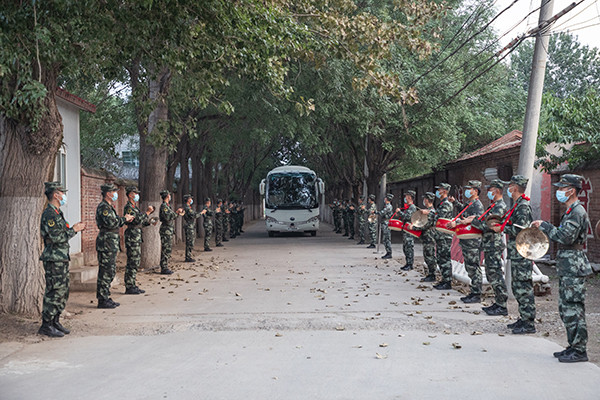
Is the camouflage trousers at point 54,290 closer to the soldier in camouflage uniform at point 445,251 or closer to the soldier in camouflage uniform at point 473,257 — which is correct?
the soldier in camouflage uniform at point 473,257

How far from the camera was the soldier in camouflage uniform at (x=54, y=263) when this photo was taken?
25.0 ft

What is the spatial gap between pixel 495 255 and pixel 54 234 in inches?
239

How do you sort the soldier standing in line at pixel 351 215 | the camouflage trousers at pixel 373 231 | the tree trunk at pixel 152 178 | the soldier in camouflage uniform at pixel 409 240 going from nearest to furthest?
1. the soldier in camouflage uniform at pixel 409 240
2. the tree trunk at pixel 152 178
3. the camouflage trousers at pixel 373 231
4. the soldier standing in line at pixel 351 215

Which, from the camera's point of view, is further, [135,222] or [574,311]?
[135,222]

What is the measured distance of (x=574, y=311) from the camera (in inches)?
247

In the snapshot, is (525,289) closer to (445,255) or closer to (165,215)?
(445,255)

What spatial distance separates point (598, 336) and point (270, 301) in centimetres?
493

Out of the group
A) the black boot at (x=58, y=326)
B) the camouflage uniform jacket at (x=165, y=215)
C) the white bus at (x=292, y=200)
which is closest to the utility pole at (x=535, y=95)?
the black boot at (x=58, y=326)

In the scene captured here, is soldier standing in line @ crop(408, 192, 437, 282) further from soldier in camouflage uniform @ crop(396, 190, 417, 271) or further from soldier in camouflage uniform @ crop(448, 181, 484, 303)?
soldier in camouflage uniform @ crop(448, 181, 484, 303)

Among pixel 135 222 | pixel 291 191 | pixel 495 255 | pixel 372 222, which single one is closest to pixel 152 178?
pixel 135 222

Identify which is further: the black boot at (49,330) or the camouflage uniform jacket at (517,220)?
the camouflage uniform jacket at (517,220)

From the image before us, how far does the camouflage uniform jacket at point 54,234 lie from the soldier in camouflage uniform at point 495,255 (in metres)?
5.76

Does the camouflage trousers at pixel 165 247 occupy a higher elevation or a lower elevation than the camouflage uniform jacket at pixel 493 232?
lower

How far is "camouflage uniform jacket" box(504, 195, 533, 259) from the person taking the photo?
7723 millimetres
